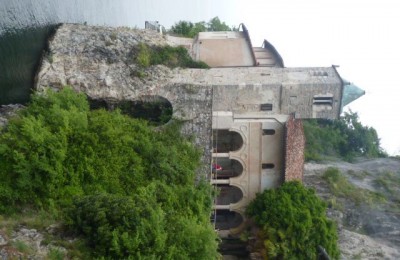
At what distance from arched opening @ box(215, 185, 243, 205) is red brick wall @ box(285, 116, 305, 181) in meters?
3.31

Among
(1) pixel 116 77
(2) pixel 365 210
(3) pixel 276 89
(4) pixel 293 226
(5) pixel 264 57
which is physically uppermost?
(5) pixel 264 57

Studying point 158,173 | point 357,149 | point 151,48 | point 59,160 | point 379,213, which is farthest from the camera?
point 357,149

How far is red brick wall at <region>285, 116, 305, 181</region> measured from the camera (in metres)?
23.7

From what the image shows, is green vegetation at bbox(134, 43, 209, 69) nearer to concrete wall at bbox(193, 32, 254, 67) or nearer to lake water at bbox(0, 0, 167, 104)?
concrete wall at bbox(193, 32, 254, 67)

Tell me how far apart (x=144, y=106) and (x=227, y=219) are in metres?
8.32

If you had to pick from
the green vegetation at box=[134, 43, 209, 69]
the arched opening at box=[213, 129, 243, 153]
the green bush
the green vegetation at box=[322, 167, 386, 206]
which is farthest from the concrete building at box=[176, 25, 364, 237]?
the green vegetation at box=[322, 167, 386, 206]

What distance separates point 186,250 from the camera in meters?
15.9

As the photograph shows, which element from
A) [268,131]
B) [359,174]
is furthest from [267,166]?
[359,174]

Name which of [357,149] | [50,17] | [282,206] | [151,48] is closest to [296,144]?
[282,206]

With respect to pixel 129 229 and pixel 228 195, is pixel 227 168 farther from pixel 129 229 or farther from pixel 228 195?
pixel 129 229

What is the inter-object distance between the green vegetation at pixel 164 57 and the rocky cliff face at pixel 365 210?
12.3 meters

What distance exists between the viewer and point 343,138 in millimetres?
44438

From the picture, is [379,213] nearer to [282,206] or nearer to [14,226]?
[282,206]

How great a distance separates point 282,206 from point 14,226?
12.5 metres
